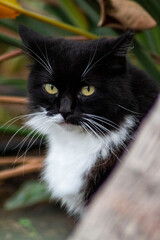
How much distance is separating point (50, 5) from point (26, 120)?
1.22 m

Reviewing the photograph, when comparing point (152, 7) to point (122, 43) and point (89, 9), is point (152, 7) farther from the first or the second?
point (122, 43)

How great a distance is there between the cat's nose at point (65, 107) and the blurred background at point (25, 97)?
1.03ft

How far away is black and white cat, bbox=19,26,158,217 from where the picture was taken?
1.33 m

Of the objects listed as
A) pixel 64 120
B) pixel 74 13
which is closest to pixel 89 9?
pixel 74 13

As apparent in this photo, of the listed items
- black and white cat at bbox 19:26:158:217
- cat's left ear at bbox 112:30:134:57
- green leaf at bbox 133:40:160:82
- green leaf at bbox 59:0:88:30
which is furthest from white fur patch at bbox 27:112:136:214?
green leaf at bbox 59:0:88:30

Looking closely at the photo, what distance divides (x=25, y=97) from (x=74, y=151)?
2.16 feet

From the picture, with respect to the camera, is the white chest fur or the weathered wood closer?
the weathered wood

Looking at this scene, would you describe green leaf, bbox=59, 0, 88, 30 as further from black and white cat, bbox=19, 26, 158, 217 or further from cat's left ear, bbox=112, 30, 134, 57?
cat's left ear, bbox=112, 30, 134, 57

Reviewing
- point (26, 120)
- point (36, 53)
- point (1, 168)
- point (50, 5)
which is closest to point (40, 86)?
point (36, 53)

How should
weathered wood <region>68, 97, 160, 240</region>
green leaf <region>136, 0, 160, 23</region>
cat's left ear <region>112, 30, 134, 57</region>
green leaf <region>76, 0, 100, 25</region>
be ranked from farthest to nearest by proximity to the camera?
green leaf <region>76, 0, 100, 25</region> → green leaf <region>136, 0, 160, 23</region> → cat's left ear <region>112, 30, 134, 57</region> → weathered wood <region>68, 97, 160, 240</region>

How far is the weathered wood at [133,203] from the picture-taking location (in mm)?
656

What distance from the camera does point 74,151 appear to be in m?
1.44

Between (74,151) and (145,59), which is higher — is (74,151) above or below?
below

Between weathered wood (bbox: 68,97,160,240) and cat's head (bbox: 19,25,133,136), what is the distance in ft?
2.07
